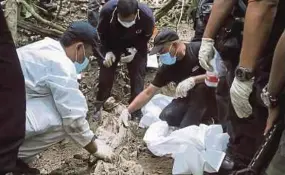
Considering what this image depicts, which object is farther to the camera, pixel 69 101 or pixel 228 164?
pixel 69 101

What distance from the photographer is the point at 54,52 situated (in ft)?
10.7

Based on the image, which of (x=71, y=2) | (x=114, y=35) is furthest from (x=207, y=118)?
(x=71, y=2)

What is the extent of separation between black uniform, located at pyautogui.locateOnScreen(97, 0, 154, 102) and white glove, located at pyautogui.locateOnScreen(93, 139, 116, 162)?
4.30 ft

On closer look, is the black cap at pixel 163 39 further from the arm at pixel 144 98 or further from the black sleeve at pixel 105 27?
the black sleeve at pixel 105 27

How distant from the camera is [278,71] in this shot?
2.11 meters

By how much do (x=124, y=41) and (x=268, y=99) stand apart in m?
2.68

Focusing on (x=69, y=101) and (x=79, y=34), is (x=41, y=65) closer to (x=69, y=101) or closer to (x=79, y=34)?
(x=69, y=101)

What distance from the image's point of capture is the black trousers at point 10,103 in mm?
2053

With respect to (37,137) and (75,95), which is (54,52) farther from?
(37,137)

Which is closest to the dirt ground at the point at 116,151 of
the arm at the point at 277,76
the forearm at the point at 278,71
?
the arm at the point at 277,76

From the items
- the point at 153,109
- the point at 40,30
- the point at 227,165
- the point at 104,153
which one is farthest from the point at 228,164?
the point at 40,30

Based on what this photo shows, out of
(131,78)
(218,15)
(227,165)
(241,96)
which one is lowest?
(131,78)

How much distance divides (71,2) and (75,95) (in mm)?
3704

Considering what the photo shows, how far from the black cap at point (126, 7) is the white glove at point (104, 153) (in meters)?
1.30
